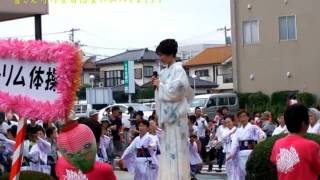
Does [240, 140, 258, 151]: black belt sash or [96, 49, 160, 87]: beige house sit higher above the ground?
[96, 49, 160, 87]: beige house

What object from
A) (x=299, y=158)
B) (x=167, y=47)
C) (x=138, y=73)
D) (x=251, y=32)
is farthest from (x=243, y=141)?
(x=138, y=73)

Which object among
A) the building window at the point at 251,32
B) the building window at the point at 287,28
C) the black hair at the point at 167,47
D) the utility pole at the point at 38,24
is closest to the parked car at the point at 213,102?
the building window at the point at 251,32

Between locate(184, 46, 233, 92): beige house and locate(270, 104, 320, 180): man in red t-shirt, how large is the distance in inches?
2153

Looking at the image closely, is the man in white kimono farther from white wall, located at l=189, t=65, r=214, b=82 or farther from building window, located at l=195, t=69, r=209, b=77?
building window, located at l=195, t=69, r=209, b=77

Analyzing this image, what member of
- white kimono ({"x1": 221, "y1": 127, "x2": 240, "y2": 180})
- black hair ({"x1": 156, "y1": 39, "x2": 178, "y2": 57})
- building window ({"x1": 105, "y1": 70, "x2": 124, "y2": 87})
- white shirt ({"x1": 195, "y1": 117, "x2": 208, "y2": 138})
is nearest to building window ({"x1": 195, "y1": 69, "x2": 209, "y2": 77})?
building window ({"x1": 105, "y1": 70, "x2": 124, "y2": 87})

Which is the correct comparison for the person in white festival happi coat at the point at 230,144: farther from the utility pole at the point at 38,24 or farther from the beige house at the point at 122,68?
the beige house at the point at 122,68

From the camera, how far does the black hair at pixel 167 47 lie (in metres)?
6.91

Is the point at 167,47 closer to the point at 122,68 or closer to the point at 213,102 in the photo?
the point at 213,102

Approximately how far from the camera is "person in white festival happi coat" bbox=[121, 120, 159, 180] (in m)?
12.1

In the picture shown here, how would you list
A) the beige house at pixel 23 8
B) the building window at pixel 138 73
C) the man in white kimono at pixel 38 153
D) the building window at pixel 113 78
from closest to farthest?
1. the man in white kimono at pixel 38 153
2. the beige house at pixel 23 8
3. the building window at pixel 138 73
4. the building window at pixel 113 78

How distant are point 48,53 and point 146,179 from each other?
317 inches

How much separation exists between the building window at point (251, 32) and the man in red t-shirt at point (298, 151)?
29443 mm

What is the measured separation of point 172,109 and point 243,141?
6249mm

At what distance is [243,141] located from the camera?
42.9ft
